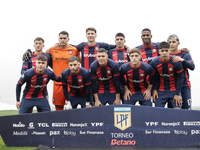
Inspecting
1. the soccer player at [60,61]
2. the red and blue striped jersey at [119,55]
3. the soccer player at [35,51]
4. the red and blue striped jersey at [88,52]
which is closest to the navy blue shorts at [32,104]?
the soccer player at [60,61]

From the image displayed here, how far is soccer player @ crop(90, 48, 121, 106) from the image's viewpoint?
5.09m

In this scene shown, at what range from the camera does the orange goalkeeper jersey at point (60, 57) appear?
621 centimetres

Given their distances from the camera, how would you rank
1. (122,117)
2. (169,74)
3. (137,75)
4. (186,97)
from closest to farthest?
(122,117) → (137,75) → (169,74) → (186,97)

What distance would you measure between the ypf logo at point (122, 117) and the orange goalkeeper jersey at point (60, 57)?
8.80ft

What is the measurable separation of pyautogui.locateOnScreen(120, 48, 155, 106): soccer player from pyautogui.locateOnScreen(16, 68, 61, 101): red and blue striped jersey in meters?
1.75

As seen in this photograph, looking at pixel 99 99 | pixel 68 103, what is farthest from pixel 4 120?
pixel 99 99

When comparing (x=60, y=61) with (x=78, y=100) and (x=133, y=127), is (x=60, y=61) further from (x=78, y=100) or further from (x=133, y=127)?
(x=133, y=127)

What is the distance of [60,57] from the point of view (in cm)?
621

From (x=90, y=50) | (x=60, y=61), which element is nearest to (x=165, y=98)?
(x=90, y=50)

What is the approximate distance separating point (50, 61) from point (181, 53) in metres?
3.75

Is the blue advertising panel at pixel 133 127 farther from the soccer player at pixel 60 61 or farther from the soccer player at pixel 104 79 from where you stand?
the soccer player at pixel 60 61

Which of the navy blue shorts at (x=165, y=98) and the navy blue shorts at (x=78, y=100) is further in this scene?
the navy blue shorts at (x=78, y=100)

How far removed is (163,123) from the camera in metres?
4.06

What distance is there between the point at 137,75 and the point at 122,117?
1.42 metres
